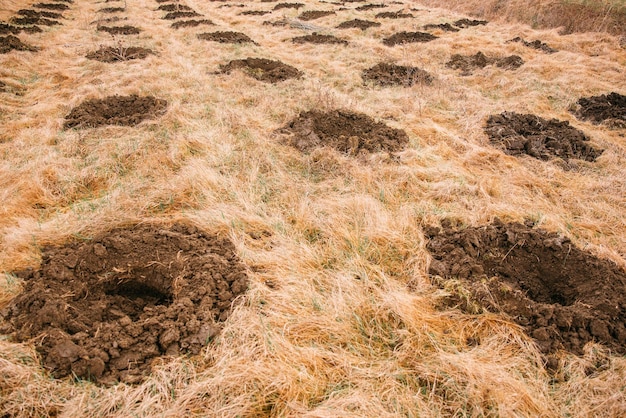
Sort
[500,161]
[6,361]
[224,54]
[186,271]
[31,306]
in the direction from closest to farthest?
[6,361], [31,306], [186,271], [500,161], [224,54]

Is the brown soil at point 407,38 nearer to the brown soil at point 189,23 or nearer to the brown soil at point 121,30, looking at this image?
the brown soil at point 189,23

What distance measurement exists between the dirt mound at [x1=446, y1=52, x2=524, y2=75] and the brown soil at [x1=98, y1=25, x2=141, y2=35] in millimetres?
8952

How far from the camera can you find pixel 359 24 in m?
11.5

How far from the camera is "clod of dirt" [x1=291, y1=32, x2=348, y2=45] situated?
973cm

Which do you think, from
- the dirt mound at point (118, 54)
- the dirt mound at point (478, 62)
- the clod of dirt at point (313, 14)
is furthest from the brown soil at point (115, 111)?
the clod of dirt at point (313, 14)

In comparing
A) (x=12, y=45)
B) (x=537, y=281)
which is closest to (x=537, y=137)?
(x=537, y=281)

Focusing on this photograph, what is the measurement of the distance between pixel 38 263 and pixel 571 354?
149 inches

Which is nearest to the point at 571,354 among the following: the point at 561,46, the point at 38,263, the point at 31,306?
the point at 31,306

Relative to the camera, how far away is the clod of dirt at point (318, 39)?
9734 millimetres

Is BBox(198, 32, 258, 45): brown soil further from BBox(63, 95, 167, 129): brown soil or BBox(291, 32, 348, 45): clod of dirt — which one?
BBox(63, 95, 167, 129): brown soil

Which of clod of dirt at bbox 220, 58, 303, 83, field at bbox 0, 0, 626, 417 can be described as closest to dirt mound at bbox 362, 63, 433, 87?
field at bbox 0, 0, 626, 417

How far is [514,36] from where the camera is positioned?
33.6 feet

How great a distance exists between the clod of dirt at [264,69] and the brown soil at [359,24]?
4.70 m

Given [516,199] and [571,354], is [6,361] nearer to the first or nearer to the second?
[571,354]
